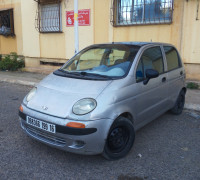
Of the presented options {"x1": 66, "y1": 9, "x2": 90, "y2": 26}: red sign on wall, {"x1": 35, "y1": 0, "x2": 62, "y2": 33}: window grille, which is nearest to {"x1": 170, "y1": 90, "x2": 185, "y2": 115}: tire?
{"x1": 66, "y1": 9, "x2": 90, "y2": 26}: red sign on wall

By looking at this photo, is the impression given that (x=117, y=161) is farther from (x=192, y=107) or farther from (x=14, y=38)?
(x=14, y=38)

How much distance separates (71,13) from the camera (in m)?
Result: 8.91

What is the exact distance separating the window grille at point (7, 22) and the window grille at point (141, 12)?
18.9 feet

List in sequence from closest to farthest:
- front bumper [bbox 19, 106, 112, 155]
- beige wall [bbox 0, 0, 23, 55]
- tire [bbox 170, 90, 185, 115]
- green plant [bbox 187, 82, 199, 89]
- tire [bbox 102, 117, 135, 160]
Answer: front bumper [bbox 19, 106, 112, 155]
tire [bbox 102, 117, 135, 160]
tire [bbox 170, 90, 185, 115]
green plant [bbox 187, 82, 199, 89]
beige wall [bbox 0, 0, 23, 55]

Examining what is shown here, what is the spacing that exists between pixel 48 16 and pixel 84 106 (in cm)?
792

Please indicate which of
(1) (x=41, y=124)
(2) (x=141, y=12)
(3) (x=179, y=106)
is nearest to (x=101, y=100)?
(1) (x=41, y=124)

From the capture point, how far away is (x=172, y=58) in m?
4.69

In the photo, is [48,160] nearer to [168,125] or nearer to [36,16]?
[168,125]

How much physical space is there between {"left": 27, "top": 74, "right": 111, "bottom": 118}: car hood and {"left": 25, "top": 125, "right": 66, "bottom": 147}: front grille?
303 mm

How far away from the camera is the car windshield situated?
139 inches

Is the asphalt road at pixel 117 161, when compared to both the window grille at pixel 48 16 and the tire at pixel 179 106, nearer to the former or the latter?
the tire at pixel 179 106

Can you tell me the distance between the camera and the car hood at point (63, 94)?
294cm

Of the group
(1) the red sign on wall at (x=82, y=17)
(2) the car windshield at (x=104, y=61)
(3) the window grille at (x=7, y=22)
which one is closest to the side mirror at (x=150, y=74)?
(2) the car windshield at (x=104, y=61)

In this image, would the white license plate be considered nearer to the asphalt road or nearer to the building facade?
the asphalt road
